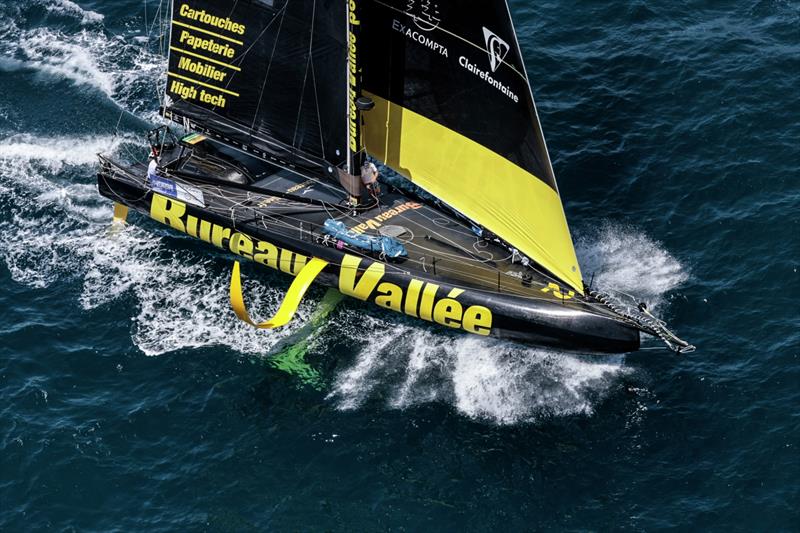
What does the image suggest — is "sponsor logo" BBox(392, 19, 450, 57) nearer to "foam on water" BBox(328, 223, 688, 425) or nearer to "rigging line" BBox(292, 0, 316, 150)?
"rigging line" BBox(292, 0, 316, 150)

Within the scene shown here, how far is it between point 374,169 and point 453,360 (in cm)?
821

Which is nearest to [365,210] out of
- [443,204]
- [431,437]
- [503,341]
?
[443,204]

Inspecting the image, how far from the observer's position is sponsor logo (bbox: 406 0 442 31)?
128 ft

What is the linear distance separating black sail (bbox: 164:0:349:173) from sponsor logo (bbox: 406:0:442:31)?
9.79 ft

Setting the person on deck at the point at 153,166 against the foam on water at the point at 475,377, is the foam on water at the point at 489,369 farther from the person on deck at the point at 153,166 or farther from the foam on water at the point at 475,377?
the person on deck at the point at 153,166

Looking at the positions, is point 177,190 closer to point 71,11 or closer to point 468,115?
point 468,115

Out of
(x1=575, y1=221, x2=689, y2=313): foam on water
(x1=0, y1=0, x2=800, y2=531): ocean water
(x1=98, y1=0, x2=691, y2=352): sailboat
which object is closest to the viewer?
(x1=0, y1=0, x2=800, y2=531): ocean water

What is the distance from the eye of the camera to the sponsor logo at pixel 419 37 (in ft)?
130

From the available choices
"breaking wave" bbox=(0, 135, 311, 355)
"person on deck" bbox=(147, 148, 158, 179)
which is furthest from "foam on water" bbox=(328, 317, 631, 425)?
Result: "person on deck" bbox=(147, 148, 158, 179)

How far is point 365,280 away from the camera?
42781 millimetres

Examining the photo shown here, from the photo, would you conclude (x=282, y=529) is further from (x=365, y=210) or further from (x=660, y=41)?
(x=660, y=41)

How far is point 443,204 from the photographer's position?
152ft

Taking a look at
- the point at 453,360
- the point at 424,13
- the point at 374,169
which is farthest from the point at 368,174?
the point at 453,360

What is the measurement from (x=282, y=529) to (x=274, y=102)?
17.1 metres
